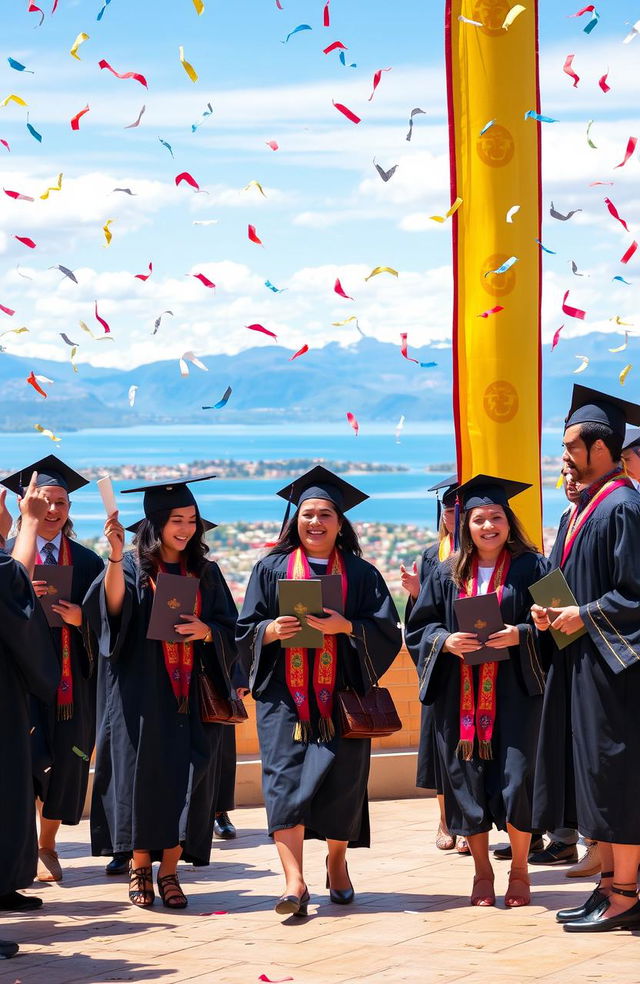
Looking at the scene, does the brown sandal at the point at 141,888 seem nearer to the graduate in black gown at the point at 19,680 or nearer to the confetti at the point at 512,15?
the graduate in black gown at the point at 19,680

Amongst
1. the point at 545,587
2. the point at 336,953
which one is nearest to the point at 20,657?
the point at 336,953

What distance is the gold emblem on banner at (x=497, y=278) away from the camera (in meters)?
9.15

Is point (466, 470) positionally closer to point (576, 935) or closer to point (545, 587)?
point (545, 587)

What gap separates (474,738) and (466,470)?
225 cm

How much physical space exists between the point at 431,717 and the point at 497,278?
8.30 feet

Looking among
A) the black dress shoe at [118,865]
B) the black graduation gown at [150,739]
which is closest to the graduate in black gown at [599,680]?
the black graduation gown at [150,739]

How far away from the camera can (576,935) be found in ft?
21.5

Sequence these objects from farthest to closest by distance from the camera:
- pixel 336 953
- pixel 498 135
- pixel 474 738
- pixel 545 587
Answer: pixel 498 135 → pixel 474 738 → pixel 545 587 → pixel 336 953

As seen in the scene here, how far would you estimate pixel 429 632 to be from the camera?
7.49m

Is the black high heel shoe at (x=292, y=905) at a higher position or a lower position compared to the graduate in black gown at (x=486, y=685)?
lower

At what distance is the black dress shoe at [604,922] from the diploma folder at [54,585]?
3.23 m

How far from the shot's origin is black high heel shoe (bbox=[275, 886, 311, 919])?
6879 millimetres

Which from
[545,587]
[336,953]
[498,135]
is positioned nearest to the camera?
[336,953]

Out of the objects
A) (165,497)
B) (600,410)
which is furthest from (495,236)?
(165,497)
